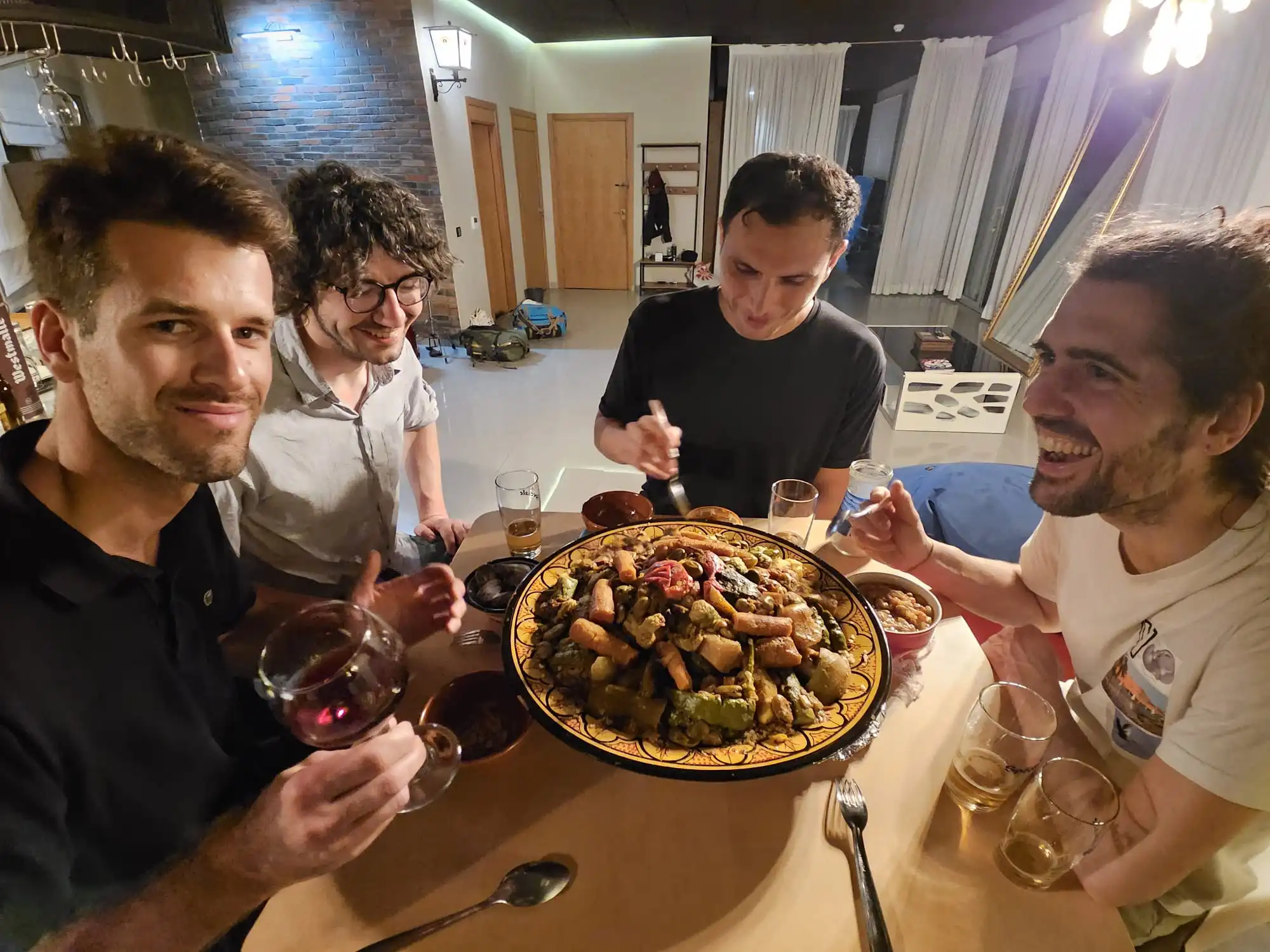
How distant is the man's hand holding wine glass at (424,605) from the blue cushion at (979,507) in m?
1.73

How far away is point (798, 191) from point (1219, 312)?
3.02 ft

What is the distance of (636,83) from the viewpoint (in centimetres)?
784

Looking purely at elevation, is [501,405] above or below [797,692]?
below

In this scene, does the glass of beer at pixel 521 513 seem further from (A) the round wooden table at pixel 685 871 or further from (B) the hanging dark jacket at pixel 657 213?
(B) the hanging dark jacket at pixel 657 213

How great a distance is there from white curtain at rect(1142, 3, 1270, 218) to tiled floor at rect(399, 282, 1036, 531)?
1.71 m

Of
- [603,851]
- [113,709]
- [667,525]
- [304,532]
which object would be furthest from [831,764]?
[304,532]

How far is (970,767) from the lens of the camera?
0.93 m

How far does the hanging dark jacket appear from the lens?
324 inches

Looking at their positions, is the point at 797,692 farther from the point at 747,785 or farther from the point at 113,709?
the point at 113,709

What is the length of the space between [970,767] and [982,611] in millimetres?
508

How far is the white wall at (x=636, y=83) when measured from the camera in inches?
302

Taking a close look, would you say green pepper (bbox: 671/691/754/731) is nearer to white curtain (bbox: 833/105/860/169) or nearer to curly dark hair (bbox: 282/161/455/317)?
curly dark hair (bbox: 282/161/455/317)

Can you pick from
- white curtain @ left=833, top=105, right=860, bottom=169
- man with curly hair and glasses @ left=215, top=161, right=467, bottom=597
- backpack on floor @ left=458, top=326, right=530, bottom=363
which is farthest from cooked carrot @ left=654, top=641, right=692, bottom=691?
white curtain @ left=833, top=105, right=860, bottom=169

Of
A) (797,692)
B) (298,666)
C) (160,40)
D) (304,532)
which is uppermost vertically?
(160,40)
